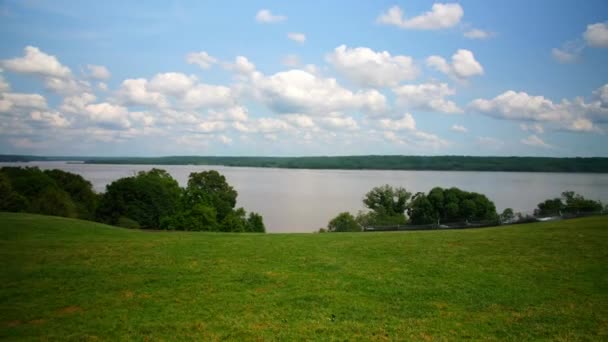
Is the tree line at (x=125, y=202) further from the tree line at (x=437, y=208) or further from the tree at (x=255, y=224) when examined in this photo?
the tree line at (x=437, y=208)

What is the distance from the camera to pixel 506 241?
1595 centimetres

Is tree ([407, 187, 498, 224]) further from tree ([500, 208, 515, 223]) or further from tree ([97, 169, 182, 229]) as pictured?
tree ([97, 169, 182, 229])

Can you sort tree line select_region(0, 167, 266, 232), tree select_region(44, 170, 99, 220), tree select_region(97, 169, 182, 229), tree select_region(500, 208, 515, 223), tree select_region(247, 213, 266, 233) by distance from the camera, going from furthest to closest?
1. tree select_region(44, 170, 99, 220)
2. tree select_region(247, 213, 266, 233)
3. tree select_region(97, 169, 182, 229)
4. tree line select_region(0, 167, 266, 232)
5. tree select_region(500, 208, 515, 223)

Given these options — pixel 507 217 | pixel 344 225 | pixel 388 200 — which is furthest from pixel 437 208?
pixel 507 217

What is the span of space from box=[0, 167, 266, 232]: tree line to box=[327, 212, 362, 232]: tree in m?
9.84

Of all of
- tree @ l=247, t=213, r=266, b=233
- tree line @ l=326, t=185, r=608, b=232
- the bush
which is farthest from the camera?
tree line @ l=326, t=185, r=608, b=232

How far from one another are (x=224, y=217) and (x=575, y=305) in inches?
1710

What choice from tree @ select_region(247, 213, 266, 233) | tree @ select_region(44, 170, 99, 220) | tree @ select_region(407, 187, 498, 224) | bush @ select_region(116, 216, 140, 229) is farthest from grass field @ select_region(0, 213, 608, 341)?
tree @ select_region(407, 187, 498, 224)

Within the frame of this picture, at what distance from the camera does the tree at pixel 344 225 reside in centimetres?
4978

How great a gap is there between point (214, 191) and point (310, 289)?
168 ft

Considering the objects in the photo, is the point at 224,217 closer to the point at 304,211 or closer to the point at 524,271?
the point at 304,211

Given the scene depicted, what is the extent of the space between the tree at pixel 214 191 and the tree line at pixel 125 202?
0.43 ft

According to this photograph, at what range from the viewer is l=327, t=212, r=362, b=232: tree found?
4978cm

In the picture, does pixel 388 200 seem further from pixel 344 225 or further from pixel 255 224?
pixel 255 224
